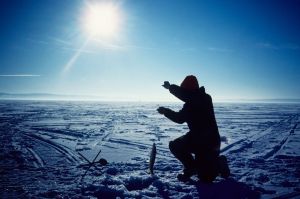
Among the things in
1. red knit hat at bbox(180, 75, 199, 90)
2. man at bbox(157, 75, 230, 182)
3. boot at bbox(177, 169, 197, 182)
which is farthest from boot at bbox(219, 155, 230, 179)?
red knit hat at bbox(180, 75, 199, 90)

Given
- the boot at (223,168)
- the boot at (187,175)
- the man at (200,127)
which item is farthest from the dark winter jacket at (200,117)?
the boot at (187,175)

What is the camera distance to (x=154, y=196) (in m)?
3.52

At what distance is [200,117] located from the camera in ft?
13.2

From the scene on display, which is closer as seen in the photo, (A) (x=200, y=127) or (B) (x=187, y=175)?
(A) (x=200, y=127)

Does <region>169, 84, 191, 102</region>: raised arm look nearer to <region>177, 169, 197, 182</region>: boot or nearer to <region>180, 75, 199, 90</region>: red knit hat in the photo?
<region>180, 75, 199, 90</region>: red knit hat

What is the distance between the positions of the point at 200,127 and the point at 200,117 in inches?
6.4

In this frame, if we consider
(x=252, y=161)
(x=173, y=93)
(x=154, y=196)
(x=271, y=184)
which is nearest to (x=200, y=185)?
(x=154, y=196)

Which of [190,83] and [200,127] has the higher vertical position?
[190,83]

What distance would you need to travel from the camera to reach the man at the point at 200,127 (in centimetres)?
400

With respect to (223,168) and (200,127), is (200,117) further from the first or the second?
(223,168)

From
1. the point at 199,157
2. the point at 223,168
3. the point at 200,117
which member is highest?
the point at 200,117

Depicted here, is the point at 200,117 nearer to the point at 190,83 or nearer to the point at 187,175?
the point at 190,83

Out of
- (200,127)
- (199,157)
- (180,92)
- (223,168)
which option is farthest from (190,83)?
(223,168)

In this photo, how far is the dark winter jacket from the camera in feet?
13.1
